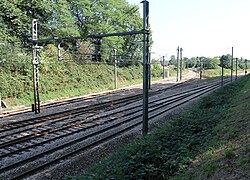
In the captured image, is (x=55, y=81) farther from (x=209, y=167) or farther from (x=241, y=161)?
(x=241, y=161)

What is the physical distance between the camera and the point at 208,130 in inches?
393

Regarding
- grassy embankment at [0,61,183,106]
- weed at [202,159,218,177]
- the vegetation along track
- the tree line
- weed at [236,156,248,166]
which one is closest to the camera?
weed at [236,156,248,166]

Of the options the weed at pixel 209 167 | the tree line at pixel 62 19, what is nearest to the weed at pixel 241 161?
the weed at pixel 209 167

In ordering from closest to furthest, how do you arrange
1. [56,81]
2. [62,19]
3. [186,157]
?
[186,157]
[56,81]
[62,19]

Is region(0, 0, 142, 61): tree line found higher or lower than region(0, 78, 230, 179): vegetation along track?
higher

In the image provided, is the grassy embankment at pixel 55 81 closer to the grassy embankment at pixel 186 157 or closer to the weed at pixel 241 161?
the grassy embankment at pixel 186 157

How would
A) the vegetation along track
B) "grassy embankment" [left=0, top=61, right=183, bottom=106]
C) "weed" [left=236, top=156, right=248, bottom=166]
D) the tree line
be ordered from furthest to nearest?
the tree line, "grassy embankment" [left=0, top=61, right=183, bottom=106], the vegetation along track, "weed" [left=236, top=156, right=248, bottom=166]

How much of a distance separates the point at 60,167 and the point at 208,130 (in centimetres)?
639

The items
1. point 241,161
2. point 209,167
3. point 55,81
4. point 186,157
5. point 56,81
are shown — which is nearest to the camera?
point 241,161

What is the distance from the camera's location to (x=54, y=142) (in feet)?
34.8

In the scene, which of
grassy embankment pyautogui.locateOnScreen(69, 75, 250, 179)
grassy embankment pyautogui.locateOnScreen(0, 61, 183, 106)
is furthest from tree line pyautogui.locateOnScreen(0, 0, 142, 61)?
grassy embankment pyautogui.locateOnScreen(69, 75, 250, 179)

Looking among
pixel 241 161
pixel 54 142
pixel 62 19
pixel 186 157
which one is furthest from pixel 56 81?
pixel 241 161

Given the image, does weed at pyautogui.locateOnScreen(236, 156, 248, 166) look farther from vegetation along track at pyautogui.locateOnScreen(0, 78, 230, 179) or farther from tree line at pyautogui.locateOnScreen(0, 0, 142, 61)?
tree line at pyautogui.locateOnScreen(0, 0, 142, 61)

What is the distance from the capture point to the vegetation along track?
8.20 m
